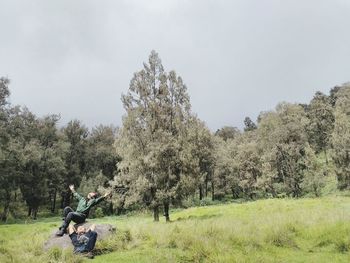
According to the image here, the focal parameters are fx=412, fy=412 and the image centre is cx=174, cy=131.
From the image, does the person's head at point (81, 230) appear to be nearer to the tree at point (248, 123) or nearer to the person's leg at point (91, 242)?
the person's leg at point (91, 242)

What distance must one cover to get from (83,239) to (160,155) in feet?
63.0

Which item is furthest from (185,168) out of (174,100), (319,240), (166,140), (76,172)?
(76,172)

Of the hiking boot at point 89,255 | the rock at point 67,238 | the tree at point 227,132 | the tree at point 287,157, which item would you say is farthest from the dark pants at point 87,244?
the tree at point 227,132

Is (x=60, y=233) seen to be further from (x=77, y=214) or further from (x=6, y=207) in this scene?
(x=6, y=207)

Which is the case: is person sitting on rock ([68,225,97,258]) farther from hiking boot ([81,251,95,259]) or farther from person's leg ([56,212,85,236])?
person's leg ([56,212,85,236])

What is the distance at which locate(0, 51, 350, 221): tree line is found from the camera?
35594mm

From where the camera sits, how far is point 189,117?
37250 millimetres

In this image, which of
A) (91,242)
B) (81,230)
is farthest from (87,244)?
(81,230)

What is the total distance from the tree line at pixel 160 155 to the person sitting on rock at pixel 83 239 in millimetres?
17729

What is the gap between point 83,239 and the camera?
16188 mm

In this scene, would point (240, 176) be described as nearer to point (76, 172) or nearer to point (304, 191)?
point (304, 191)

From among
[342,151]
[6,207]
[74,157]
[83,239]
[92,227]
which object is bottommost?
[83,239]

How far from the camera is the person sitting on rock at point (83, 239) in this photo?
615 inches

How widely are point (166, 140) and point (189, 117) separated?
356 centimetres
